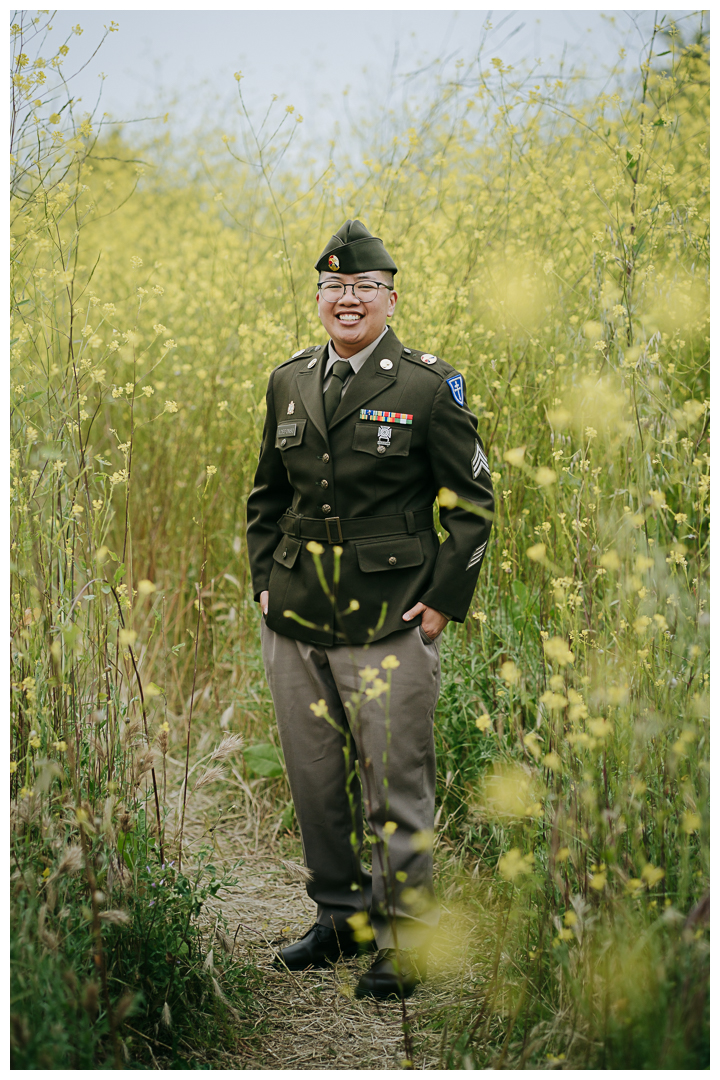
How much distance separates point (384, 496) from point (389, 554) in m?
0.16

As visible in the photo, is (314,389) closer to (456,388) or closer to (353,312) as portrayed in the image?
(353,312)

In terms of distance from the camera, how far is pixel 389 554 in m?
1.96

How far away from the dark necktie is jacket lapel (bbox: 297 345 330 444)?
0.06 feet

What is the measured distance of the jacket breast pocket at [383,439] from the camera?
6.43ft

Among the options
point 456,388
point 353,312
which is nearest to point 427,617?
point 456,388

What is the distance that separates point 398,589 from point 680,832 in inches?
35.6

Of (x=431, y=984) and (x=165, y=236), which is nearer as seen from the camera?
(x=431, y=984)

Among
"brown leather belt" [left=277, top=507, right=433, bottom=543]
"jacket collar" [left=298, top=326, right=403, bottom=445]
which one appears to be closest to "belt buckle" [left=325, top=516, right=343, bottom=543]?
"brown leather belt" [left=277, top=507, right=433, bottom=543]

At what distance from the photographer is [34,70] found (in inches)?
79.2

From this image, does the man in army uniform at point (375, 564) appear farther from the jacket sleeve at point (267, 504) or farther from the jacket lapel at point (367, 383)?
the jacket sleeve at point (267, 504)

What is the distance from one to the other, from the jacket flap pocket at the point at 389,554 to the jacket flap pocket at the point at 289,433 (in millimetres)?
361
